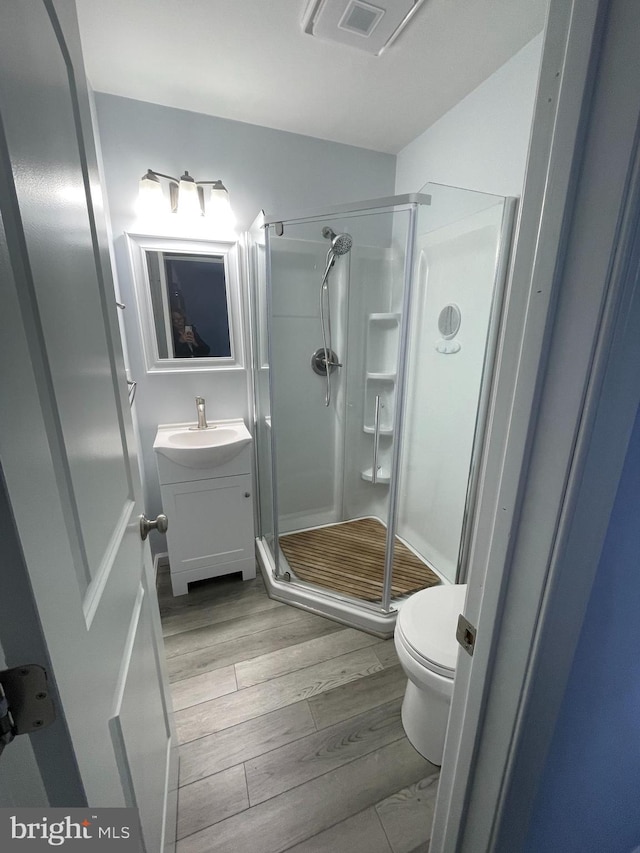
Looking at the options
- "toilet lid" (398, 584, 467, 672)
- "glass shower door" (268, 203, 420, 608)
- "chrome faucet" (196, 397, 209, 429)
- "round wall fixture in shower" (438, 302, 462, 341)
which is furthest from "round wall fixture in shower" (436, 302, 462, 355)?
"chrome faucet" (196, 397, 209, 429)

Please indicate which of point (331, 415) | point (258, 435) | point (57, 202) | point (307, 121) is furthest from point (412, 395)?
point (57, 202)

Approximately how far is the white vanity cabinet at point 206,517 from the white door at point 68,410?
1039 mm

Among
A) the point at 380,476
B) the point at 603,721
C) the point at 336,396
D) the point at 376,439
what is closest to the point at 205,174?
the point at 336,396

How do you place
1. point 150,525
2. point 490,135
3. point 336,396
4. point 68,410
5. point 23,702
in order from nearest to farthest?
point 23,702
point 68,410
point 150,525
point 490,135
point 336,396

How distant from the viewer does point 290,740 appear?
1243mm

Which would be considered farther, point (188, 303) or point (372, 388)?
point (372, 388)

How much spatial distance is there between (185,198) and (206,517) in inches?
65.9

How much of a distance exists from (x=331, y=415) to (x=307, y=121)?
165 centimetres

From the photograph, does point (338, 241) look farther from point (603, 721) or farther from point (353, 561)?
point (603, 721)

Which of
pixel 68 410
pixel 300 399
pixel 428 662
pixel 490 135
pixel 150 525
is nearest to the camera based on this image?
pixel 68 410

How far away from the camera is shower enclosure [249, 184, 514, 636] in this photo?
1644 mm

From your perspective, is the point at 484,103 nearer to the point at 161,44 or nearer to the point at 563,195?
the point at 161,44

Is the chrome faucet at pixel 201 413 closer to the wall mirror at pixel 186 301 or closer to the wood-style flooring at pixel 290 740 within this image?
the wall mirror at pixel 186 301

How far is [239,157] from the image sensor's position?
1.85m
